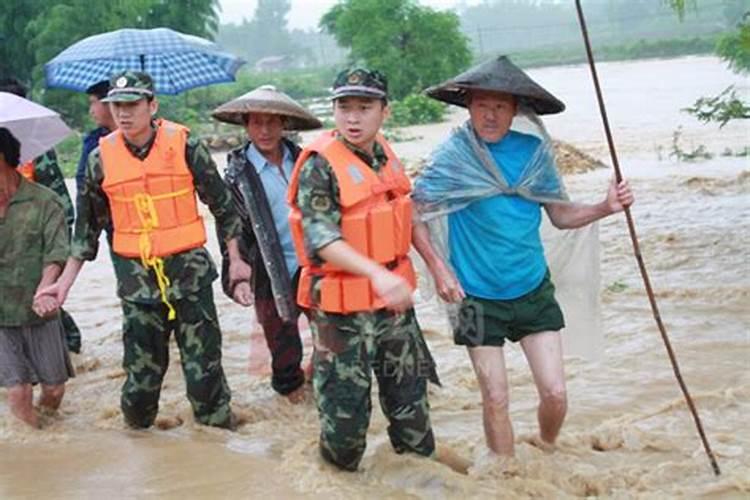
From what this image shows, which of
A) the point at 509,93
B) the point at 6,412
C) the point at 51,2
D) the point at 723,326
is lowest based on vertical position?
the point at 723,326

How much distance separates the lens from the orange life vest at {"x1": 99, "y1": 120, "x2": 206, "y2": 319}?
4.97m

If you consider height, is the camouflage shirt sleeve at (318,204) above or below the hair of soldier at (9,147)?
below

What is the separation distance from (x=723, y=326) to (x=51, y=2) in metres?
33.7

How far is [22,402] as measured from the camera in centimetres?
538

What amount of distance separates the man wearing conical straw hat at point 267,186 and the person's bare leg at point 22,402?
3.52 ft

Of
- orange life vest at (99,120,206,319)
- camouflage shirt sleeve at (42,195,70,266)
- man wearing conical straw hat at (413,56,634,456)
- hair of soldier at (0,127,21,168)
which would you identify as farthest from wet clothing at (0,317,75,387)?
man wearing conical straw hat at (413,56,634,456)

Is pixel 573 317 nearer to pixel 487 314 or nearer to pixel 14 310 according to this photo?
pixel 487 314

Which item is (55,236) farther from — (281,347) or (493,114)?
(493,114)

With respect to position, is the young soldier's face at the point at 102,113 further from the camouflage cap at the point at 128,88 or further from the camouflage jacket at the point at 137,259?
the camouflage cap at the point at 128,88

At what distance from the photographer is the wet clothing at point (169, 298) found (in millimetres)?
5074

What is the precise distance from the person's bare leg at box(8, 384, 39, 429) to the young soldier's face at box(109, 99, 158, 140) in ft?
4.47

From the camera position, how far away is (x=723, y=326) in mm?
7457

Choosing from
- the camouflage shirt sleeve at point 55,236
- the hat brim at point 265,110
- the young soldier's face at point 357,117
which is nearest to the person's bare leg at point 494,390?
the young soldier's face at point 357,117

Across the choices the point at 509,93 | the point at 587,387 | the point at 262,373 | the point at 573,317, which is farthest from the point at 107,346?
the point at 509,93
